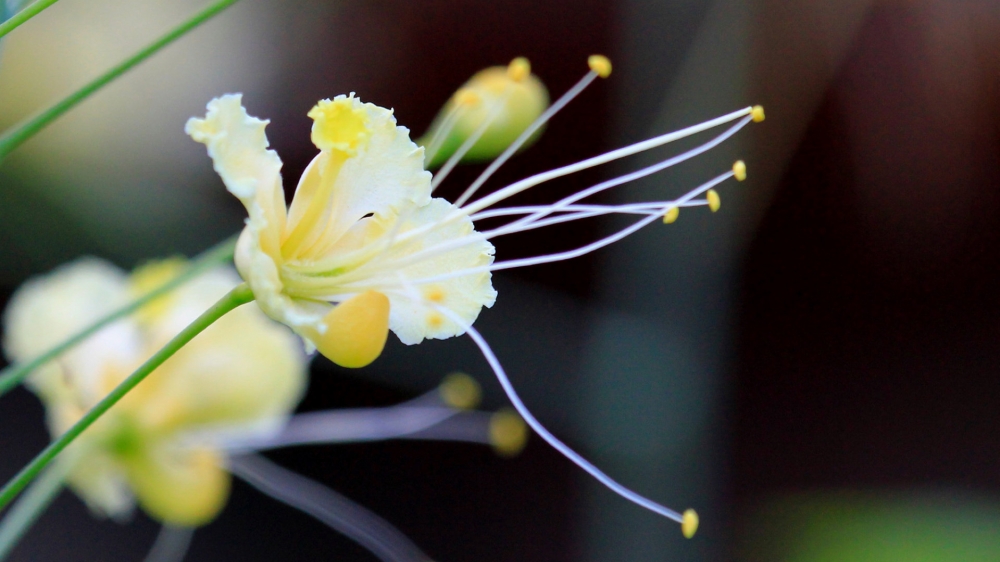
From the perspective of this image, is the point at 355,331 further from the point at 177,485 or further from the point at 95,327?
the point at 177,485

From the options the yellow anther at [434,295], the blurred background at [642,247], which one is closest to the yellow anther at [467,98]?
the yellow anther at [434,295]

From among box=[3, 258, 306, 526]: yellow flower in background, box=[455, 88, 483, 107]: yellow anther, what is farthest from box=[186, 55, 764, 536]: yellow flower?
box=[3, 258, 306, 526]: yellow flower in background

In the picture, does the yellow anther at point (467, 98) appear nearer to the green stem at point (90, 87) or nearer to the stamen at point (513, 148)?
the stamen at point (513, 148)

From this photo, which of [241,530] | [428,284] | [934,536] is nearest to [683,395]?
[934,536]

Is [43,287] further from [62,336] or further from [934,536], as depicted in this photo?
[934,536]

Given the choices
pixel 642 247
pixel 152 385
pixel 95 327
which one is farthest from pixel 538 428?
pixel 642 247
